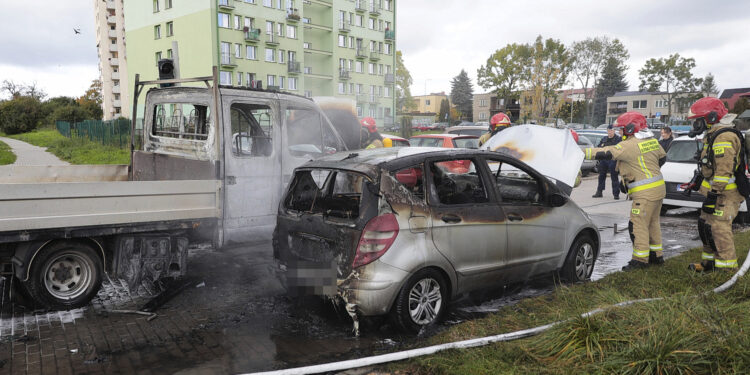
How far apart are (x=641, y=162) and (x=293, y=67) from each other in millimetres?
43912

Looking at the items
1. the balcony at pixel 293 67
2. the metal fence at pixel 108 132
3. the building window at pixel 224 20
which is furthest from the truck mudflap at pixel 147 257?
the balcony at pixel 293 67

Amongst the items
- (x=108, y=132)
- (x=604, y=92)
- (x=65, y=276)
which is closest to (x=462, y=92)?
(x=604, y=92)

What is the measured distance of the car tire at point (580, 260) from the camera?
5.46 meters

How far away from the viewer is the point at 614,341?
3.26 m

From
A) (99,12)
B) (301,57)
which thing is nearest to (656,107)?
(301,57)

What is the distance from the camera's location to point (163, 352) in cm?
390

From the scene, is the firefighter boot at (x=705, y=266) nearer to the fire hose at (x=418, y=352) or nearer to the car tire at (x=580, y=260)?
the car tire at (x=580, y=260)

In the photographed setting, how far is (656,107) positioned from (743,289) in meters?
90.4

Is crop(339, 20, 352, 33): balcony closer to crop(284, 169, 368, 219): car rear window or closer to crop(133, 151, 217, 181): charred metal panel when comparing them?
crop(133, 151, 217, 181): charred metal panel

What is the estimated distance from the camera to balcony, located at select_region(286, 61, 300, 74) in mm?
46656

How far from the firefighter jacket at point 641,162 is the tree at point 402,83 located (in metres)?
61.9

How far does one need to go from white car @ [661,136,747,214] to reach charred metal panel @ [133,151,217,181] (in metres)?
8.41

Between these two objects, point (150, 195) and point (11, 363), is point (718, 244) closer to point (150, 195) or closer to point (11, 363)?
point (150, 195)

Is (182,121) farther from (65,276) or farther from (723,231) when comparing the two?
(723,231)
